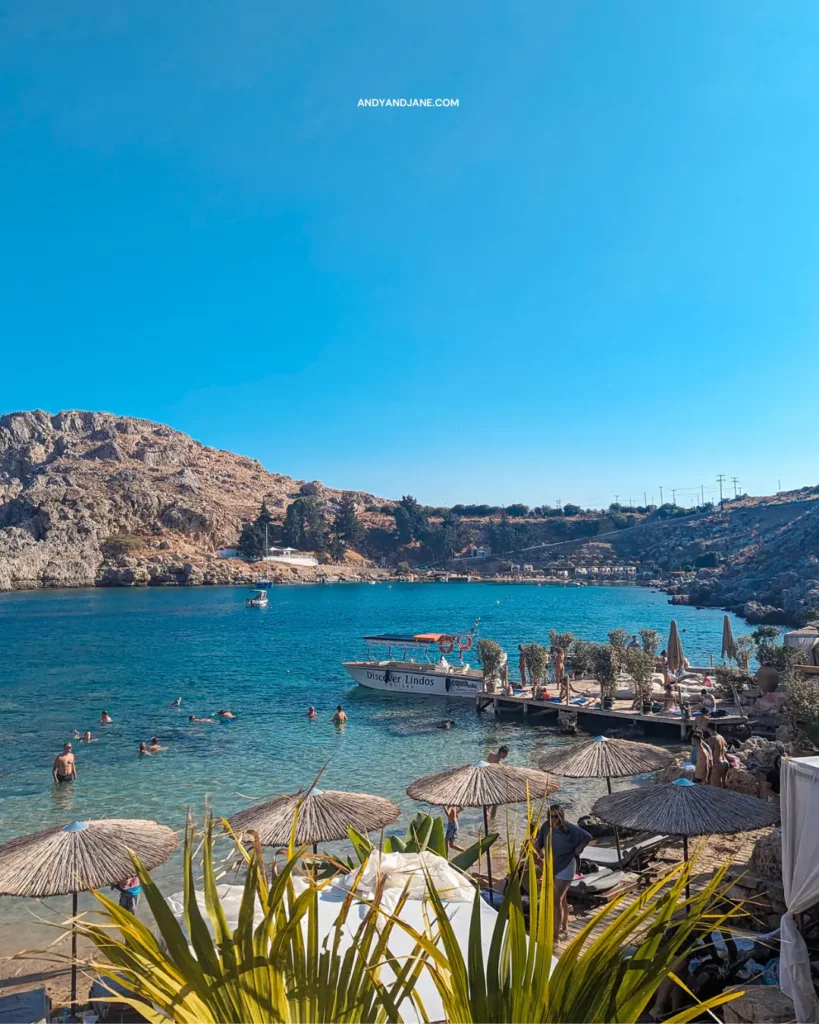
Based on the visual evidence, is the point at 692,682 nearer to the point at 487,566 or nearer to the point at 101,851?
the point at 101,851

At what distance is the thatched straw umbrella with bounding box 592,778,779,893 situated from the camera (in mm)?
8266

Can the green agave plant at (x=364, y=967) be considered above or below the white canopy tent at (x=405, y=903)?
above

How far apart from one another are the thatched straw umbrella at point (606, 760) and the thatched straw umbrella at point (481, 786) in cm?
124

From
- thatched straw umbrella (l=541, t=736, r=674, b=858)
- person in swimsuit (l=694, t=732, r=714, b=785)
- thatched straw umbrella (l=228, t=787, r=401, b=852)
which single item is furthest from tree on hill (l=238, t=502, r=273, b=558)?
thatched straw umbrella (l=228, t=787, r=401, b=852)

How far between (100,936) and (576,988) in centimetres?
134

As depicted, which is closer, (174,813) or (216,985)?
(216,985)

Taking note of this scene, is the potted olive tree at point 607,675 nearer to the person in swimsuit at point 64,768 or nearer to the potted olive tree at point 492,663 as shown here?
the potted olive tree at point 492,663

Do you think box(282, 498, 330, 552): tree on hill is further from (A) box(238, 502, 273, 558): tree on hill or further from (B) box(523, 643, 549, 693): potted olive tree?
(B) box(523, 643, 549, 693): potted olive tree

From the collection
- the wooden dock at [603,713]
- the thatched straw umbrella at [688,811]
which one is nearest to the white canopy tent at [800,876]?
the thatched straw umbrella at [688,811]

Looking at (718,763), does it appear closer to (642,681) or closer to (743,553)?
(642,681)

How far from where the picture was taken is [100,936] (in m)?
2.00

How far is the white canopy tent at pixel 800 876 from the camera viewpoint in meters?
5.61

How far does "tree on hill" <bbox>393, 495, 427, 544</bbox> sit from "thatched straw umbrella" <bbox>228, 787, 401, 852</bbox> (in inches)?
6517

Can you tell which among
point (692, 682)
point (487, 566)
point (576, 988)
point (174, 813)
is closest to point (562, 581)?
point (487, 566)
